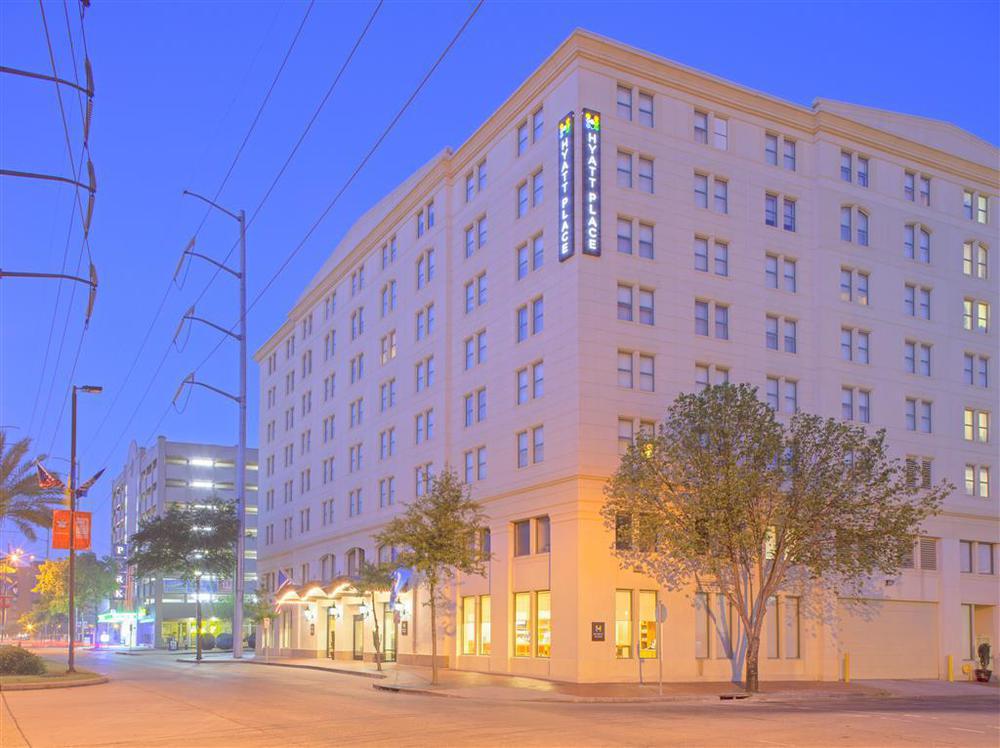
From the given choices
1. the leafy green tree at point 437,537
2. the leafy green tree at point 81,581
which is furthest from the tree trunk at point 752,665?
the leafy green tree at point 81,581

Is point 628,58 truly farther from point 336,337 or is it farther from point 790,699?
point 336,337

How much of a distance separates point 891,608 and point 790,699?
15.8 m

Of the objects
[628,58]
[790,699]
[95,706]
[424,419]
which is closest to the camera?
[95,706]

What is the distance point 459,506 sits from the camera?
41.8 metres

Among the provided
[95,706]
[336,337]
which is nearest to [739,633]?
[95,706]

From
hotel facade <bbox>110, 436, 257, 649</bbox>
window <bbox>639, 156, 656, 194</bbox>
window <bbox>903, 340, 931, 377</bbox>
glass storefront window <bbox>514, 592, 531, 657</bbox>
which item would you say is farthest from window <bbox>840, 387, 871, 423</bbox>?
hotel facade <bbox>110, 436, 257, 649</bbox>

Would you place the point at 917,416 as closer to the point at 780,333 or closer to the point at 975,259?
the point at 780,333

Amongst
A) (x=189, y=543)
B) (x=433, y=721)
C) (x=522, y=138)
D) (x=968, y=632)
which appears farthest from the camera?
(x=189, y=543)

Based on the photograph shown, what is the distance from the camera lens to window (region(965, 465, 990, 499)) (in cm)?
5297

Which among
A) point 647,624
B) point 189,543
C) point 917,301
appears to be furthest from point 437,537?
point 189,543

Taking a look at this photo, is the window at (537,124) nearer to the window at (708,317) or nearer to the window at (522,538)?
the window at (708,317)

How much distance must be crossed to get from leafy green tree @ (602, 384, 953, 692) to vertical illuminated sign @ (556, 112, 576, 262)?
7.63 m

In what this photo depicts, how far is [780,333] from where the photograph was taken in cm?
4797

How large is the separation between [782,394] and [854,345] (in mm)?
4991
